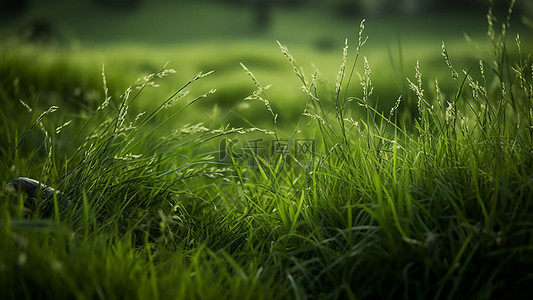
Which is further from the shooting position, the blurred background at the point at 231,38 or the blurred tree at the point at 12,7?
the blurred tree at the point at 12,7

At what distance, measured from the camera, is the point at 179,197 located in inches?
89.0

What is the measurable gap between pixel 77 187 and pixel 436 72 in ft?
16.1

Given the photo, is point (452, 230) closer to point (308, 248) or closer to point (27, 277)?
point (308, 248)

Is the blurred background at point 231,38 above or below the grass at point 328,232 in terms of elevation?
below

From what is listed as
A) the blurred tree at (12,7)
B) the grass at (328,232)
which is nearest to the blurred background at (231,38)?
the blurred tree at (12,7)

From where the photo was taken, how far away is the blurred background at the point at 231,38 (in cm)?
516

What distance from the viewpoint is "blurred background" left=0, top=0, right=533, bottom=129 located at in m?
5.16

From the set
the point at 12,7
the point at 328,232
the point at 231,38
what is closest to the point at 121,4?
the point at 12,7

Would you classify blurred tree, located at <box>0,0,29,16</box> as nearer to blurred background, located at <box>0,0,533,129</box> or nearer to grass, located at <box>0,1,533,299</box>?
blurred background, located at <box>0,0,533,129</box>

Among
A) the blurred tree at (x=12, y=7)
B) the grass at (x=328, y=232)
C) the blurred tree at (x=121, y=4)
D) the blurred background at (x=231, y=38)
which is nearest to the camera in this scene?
the grass at (x=328, y=232)

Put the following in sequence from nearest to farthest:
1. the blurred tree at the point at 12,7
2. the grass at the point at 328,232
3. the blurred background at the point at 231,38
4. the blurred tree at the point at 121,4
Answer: the grass at the point at 328,232, the blurred background at the point at 231,38, the blurred tree at the point at 12,7, the blurred tree at the point at 121,4

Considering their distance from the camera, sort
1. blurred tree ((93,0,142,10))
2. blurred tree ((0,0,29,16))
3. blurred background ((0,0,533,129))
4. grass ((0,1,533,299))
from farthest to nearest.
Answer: blurred tree ((93,0,142,10))
blurred tree ((0,0,29,16))
blurred background ((0,0,533,129))
grass ((0,1,533,299))

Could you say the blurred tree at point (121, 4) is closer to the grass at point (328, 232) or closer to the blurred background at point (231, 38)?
the blurred background at point (231, 38)

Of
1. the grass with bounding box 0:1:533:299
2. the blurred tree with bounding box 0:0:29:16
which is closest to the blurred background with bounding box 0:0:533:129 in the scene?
the blurred tree with bounding box 0:0:29:16
